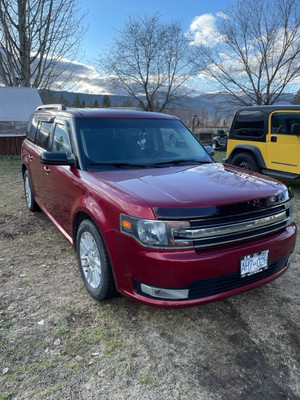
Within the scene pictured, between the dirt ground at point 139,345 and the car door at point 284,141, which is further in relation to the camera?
the car door at point 284,141

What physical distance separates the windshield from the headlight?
111cm

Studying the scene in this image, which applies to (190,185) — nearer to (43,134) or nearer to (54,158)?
(54,158)

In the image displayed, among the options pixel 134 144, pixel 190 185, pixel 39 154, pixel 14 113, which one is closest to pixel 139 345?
pixel 190 185

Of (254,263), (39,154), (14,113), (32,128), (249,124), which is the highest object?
(14,113)

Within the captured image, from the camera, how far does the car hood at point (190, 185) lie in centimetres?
222

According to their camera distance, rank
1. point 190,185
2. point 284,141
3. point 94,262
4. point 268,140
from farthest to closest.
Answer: point 268,140 < point 284,141 < point 94,262 < point 190,185

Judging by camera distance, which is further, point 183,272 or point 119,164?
point 119,164

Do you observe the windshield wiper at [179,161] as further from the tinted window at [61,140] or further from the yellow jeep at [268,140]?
the yellow jeep at [268,140]

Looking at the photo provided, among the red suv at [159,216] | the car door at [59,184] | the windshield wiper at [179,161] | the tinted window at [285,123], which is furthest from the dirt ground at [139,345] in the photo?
the tinted window at [285,123]

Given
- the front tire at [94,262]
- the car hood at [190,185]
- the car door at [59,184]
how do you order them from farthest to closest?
the car door at [59,184] → the front tire at [94,262] → the car hood at [190,185]

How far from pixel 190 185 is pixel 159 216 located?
1.81 ft

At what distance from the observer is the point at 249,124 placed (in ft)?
25.8

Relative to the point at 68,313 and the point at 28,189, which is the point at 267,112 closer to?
the point at 28,189

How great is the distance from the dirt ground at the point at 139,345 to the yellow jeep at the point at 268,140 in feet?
13.9
